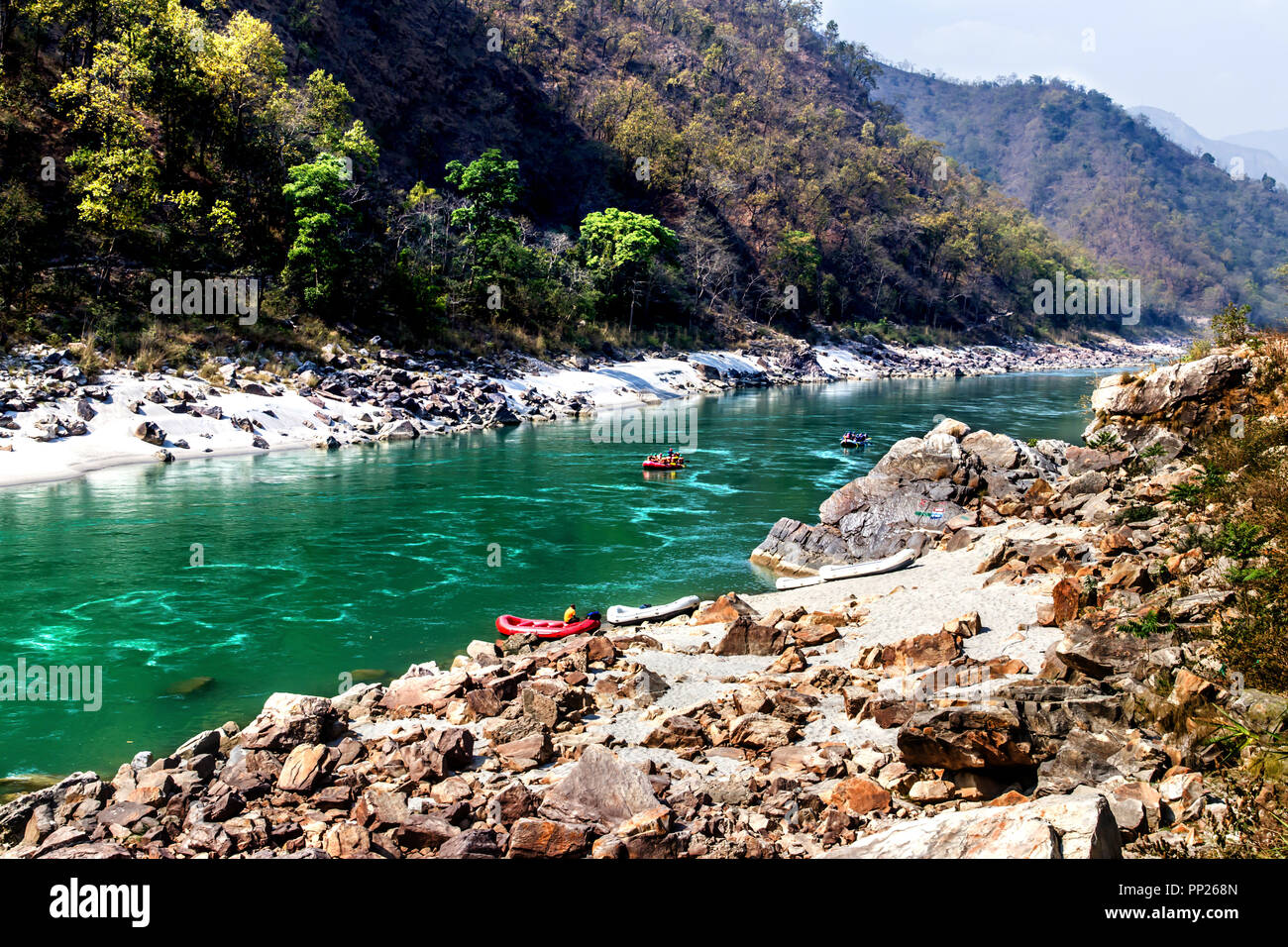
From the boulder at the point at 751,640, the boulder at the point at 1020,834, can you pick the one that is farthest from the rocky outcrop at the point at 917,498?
the boulder at the point at 1020,834

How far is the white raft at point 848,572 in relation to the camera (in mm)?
20750

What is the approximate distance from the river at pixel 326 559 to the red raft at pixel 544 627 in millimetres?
836

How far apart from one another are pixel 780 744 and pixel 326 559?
52.2ft

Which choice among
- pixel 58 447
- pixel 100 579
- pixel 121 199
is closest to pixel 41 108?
pixel 121 199

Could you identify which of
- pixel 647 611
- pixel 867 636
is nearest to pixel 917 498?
pixel 867 636

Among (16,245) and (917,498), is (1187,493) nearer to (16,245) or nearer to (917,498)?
(917,498)

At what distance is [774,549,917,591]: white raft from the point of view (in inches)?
817

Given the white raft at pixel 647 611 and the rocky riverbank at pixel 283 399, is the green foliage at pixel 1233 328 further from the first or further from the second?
the rocky riverbank at pixel 283 399

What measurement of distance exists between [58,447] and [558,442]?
816 inches

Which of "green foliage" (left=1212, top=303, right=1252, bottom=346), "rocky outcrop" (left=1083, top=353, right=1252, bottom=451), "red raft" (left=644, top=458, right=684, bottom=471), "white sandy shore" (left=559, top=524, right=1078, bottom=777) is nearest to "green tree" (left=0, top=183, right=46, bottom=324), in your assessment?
"red raft" (left=644, top=458, right=684, bottom=471)

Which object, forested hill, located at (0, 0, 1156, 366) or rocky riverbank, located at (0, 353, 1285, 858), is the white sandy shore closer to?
rocky riverbank, located at (0, 353, 1285, 858)

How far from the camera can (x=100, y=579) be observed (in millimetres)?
20109

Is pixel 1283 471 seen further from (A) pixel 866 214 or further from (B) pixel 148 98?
(A) pixel 866 214

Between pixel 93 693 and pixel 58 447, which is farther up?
pixel 58 447
